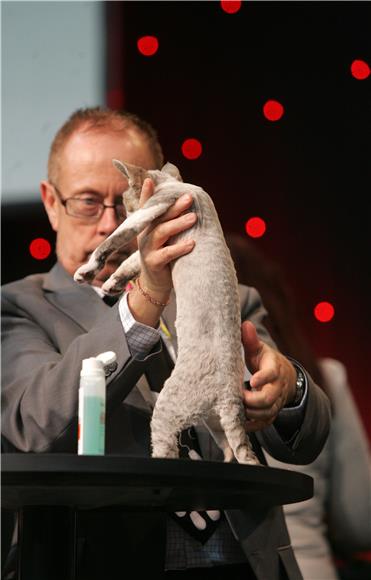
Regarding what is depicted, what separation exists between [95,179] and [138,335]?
510 mm

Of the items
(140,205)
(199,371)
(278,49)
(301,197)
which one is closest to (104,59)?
(278,49)

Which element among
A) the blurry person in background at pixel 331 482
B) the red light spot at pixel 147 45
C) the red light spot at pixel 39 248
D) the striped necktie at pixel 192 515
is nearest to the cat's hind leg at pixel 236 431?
the striped necktie at pixel 192 515

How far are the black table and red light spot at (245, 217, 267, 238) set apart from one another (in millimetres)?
1778

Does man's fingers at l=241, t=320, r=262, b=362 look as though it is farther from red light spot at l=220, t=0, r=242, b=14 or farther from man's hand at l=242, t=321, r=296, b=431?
red light spot at l=220, t=0, r=242, b=14

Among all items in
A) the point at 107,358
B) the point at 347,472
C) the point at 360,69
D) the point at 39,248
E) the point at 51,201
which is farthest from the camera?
the point at 360,69

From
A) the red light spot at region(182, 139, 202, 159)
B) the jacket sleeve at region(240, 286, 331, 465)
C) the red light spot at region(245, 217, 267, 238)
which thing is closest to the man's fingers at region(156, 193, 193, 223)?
the jacket sleeve at region(240, 286, 331, 465)

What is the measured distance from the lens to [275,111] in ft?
9.68

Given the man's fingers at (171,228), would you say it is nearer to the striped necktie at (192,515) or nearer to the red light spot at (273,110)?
the striped necktie at (192,515)

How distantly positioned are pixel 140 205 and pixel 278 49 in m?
1.81

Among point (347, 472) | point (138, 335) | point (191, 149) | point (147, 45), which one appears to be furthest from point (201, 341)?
point (147, 45)

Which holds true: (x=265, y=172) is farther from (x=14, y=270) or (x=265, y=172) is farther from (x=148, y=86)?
(x=14, y=270)

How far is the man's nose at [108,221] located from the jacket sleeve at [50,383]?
24 centimetres

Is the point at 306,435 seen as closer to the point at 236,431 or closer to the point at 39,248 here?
the point at 236,431

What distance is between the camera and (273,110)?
116 inches
